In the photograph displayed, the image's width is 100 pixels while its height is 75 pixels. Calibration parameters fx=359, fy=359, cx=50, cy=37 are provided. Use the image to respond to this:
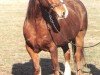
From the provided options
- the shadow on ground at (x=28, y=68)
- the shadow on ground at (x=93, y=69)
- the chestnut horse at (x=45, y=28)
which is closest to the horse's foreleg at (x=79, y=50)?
the shadow on ground at (x=93, y=69)

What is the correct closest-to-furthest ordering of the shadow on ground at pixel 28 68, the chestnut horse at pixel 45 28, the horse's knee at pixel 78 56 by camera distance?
1. the chestnut horse at pixel 45 28
2. the horse's knee at pixel 78 56
3. the shadow on ground at pixel 28 68

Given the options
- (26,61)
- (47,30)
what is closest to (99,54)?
(26,61)

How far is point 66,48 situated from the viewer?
A: 8898 mm

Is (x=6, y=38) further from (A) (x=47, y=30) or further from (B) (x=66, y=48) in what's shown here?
(A) (x=47, y=30)

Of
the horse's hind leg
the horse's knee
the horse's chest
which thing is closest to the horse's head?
the horse's chest

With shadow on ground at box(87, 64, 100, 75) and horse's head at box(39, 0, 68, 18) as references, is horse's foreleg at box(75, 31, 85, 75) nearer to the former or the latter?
shadow on ground at box(87, 64, 100, 75)

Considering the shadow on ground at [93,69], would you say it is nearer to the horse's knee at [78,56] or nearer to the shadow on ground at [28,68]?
the horse's knee at [78,56]

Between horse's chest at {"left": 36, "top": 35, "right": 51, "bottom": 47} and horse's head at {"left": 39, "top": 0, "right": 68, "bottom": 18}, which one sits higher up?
horse's head at {"left": 39, "top": 0, "right": 68, "bottom": 18}

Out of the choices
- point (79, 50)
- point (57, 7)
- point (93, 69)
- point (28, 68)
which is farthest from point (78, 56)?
point (57, 7)

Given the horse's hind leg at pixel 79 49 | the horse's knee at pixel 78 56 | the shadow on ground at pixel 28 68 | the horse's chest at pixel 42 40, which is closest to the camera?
the horse's chest at pixel 42 40

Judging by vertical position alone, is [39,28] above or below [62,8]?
below

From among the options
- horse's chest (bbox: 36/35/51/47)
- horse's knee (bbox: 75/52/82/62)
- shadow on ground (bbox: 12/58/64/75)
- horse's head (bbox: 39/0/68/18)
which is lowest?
shadow on ground (bbox: 12/58/64/75)

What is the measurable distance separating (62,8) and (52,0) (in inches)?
9.8

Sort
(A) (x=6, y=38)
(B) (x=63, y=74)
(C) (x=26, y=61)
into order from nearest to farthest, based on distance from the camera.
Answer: (B) (x=63, y=74)
(C) (x=26, y=61)
(A) (x=6, y=38)
